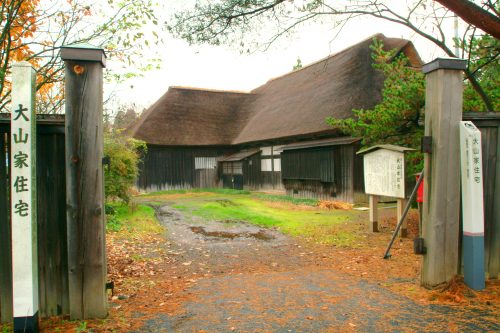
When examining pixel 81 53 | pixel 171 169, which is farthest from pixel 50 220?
pixel 171 169

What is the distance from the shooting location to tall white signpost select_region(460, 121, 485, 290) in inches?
155

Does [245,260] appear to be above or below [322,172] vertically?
below

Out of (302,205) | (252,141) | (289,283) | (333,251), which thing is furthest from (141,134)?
(289,283)

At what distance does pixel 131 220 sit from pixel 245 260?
5.32 m

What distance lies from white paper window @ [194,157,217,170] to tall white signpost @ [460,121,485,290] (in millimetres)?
19380

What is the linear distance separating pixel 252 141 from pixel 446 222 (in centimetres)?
1638

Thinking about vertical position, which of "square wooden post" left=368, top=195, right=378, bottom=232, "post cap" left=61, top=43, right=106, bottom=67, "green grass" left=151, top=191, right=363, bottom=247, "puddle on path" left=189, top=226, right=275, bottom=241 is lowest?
"puddle on path" left=189, top=226, right=275, bottom=241

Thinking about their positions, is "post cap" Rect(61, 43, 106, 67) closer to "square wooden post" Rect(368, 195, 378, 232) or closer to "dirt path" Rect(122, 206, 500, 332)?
"dirt path" Rect(122, 206, 500, 332)

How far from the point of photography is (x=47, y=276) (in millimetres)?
3398

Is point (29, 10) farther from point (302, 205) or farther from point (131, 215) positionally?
point (302, 205)

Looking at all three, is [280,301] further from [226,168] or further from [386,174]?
[226,168]

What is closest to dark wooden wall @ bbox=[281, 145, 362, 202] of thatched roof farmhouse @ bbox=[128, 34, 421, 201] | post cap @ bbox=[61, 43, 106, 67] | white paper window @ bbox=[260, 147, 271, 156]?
thatched roof farmhouse @ bbox=[128, 34, 421, 201]

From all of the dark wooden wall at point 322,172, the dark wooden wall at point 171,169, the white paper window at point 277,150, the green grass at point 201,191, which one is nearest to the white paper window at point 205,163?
the dark wooden wall at point 171,169

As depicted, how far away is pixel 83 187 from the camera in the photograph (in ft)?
11.1
